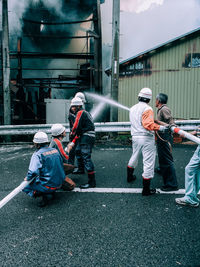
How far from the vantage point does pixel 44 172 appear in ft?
11.6

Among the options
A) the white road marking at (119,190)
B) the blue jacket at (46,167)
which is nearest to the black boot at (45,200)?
the blue jacket at (46,167)

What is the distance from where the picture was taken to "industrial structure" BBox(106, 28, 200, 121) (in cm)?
1080

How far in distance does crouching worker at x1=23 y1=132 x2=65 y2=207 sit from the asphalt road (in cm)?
25

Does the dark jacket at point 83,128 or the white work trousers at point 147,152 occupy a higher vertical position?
the dark jacket at point 83,128

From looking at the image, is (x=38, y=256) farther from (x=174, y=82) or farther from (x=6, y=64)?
(x=174, y=82)

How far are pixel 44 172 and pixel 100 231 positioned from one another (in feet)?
4.06

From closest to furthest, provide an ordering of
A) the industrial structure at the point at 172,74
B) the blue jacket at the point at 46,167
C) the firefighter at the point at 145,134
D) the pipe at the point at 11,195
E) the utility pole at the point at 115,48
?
the pipe at the point at 11,195, the blue jacket at the point at 46,167, the firefighter at the point at 145,134, the utility pole at the point at 115,48, the industrial structure at the point at 172,74

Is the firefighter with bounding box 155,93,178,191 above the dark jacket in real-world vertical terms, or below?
below

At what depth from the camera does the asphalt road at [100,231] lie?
237cm

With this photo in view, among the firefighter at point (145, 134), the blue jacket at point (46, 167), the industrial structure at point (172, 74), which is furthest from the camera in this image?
the industrial structure at point (172, 74)

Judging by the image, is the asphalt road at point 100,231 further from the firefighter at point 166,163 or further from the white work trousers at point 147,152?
the white work trousers at point 147,152

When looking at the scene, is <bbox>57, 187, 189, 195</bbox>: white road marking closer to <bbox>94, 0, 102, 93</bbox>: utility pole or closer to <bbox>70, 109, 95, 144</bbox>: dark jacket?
<bbox>70, 109, 95, 144</bbox>: dark jacket

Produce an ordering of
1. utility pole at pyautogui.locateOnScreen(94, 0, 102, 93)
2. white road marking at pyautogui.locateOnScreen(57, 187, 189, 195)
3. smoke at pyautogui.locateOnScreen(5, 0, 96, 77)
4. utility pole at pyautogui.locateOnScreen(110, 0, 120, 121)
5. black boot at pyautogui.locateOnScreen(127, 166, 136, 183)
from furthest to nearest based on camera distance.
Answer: smoke at pyautogui.locateOnScreen(5, 0, 96, 77)
utility pole at pyautogui.locateOnScreen(94, 0, 102, 93)
utility pole at pyautogui.locateOnScreen(110, 0, 120, 121)
black boot at pyautogui.locateOnScreen(127, 166, 136, 183)
white road marking at pyautogui.locateOnScreen(57, 187, 189, 195)

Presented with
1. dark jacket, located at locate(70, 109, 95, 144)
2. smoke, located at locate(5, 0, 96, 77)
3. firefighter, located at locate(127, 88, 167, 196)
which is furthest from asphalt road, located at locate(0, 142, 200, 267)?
smoke, located at locate(5, 0, 96, 77)
